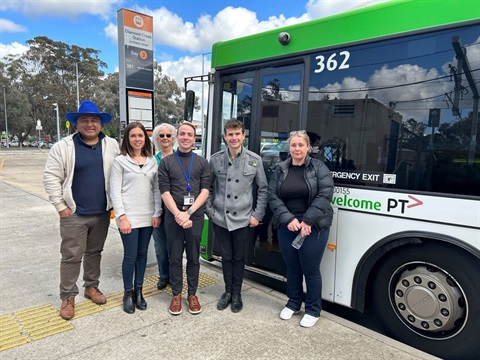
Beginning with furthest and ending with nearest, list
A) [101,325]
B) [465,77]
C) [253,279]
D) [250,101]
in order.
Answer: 1. [253,279]
2. [250,101]
3. [101,325]
4. [465,77]

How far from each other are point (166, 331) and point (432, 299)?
221cm

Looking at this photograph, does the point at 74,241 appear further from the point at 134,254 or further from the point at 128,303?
the point at 128,303

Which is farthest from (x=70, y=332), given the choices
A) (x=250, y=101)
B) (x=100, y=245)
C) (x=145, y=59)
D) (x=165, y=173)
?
(x=145, y=59)

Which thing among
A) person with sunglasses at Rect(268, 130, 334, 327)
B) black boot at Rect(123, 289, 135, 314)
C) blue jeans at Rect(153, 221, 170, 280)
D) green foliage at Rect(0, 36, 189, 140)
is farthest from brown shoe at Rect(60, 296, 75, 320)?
green foliage at Rect(0, 36, 189, 140)

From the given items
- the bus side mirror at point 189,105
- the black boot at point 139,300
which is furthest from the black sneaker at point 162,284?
the bus side mirror at point 189,105

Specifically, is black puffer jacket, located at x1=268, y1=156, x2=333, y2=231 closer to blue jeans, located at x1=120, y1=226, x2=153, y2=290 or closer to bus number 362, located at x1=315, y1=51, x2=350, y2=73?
bus number 362, located at x1=315, y1=51, x2=350, y2=73

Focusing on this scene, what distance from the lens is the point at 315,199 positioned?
121 inches

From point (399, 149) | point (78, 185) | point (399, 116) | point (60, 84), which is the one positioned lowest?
point (78, 185)

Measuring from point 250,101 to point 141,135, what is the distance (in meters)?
1.31

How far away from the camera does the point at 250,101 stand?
4055 millimetres

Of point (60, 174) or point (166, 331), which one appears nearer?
point (166, 331)

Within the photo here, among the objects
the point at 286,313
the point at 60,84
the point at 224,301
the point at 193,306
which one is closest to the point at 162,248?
the point at 193,306

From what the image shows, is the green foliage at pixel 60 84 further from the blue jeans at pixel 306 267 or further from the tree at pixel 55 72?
the blue jeans at pixel 306 267

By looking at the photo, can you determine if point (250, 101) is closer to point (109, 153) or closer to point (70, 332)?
point (109, 153)
